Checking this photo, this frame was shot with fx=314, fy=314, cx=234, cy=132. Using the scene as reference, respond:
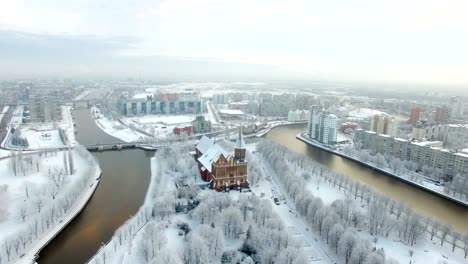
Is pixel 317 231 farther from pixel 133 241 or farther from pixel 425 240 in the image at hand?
pixel 133 241

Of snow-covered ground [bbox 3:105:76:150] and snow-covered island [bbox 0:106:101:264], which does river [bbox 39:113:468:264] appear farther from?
snow-covered ground [bbox 3:105:76:150]

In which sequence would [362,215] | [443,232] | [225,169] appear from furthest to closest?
[225,169]
[362,215]
[443,232]

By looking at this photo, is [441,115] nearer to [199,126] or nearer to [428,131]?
[428,131]

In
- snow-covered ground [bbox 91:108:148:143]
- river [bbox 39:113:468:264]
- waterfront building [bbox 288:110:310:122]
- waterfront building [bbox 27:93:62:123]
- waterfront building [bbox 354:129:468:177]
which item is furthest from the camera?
waterfront building [bbox 288:110:310:122]

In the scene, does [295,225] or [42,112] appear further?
[42,112]

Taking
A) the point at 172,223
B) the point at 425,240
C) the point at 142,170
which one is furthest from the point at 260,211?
the point at 142,170

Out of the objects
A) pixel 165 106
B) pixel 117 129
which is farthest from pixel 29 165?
pixel 165 106

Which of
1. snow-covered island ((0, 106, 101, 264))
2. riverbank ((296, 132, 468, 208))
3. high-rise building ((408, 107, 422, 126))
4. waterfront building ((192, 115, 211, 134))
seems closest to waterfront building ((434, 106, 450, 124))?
high-rise building ((408, 107, 422, 126))
